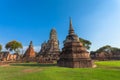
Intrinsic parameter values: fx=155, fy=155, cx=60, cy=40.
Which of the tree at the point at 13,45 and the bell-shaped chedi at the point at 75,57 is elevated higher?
the tree at the point at 13,45

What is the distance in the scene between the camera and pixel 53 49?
68375mm

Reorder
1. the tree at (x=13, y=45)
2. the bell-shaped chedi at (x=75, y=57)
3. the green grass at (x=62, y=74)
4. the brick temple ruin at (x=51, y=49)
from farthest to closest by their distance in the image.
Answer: the tree at (x=13, y=45), the brick temple ruin at (x=51, y=49), the bell-shaped chedi at (x=75, y=57), the green grass at (x=62, y=74)

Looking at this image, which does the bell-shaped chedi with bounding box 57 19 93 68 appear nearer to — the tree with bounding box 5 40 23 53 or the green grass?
the green grass

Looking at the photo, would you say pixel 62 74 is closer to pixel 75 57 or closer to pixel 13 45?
pixel 75 57

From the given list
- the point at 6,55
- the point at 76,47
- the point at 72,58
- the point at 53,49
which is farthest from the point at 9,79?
the point at 6,55

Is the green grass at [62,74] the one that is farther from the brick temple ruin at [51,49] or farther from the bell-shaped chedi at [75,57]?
the brick temple ruin at [51,49]

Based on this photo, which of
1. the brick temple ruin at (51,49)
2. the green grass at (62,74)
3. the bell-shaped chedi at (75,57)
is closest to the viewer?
the green grass at (62,74)

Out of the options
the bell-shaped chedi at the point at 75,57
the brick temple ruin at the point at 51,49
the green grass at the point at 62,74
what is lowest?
the green grass at the point at 62,74

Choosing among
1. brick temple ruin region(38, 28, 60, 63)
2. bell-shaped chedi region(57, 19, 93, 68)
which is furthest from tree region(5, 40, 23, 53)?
bell-shaped chedi region(57, 19, 93, 68)

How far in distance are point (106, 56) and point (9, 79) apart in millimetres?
58575

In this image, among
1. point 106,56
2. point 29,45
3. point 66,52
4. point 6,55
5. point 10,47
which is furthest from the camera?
point 10,47

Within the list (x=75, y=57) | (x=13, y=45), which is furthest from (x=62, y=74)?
(x=13, y=45)

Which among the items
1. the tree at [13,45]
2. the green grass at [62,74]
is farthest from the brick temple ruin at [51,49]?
the green grass at [62,74]

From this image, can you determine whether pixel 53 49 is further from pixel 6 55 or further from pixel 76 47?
pixel 76 47
